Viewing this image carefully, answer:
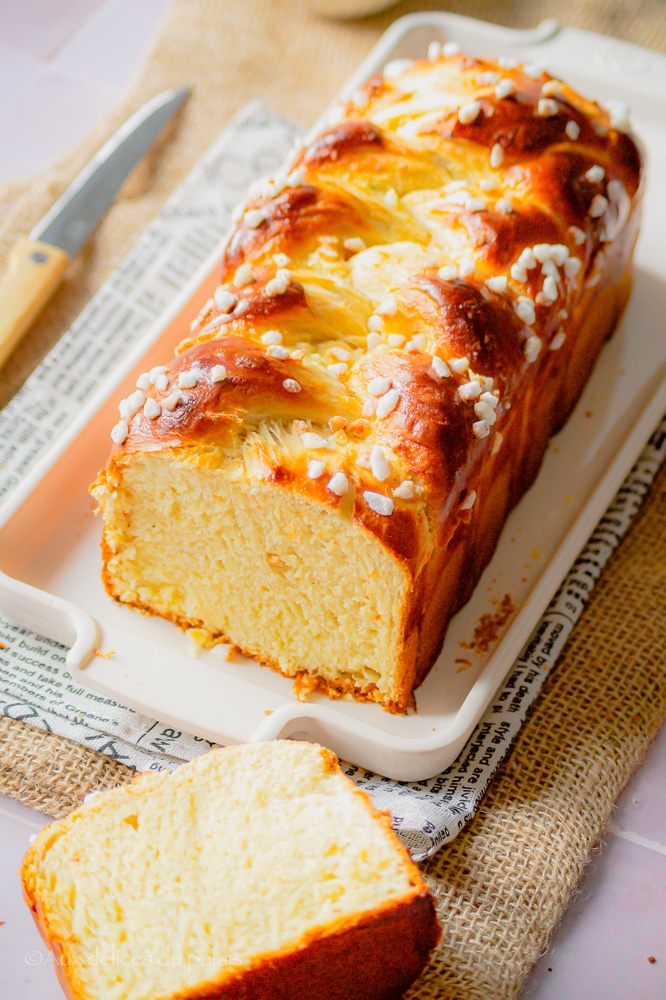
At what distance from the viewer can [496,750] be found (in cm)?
265

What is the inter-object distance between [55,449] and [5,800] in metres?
0.93

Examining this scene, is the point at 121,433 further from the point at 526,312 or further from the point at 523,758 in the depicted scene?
the point at 523,758

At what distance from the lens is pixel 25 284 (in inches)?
139

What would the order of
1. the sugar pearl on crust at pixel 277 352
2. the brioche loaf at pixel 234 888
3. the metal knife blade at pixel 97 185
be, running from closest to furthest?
1. the brioche loaf at pixel 234 888
2. the sugar pearl on crust at pixel 277 352
3. the metal knife blade at pixel 97 185

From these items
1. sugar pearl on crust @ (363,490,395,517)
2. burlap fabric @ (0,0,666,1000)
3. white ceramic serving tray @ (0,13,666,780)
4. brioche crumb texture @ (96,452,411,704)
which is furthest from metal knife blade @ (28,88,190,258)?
sugar pearl on crust @ (363,490,395,517)

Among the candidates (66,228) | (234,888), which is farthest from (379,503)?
(66,228)

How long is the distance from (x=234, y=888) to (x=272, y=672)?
28.2 inches

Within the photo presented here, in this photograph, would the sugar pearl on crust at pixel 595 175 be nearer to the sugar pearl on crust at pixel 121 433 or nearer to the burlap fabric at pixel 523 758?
the burlap fabric at pixel 523 758

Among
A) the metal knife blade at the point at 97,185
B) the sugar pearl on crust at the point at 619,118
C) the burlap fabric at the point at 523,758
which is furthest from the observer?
the metal knife blade at the point at 97,185

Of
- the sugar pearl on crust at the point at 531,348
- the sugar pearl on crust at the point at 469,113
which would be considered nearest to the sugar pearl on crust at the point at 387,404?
the sugar pearl on crust at the point at 531,348

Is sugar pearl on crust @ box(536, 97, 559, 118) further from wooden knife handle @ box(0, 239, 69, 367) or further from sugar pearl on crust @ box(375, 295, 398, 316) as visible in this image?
wooden knife handle @ box(0, 239, 69, 367)

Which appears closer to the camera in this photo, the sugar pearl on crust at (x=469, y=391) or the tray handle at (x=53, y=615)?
the sugar pearl on crust at (x=469, y=391)

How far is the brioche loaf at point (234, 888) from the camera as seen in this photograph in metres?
2.05

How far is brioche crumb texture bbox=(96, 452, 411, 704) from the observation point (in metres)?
2.47
